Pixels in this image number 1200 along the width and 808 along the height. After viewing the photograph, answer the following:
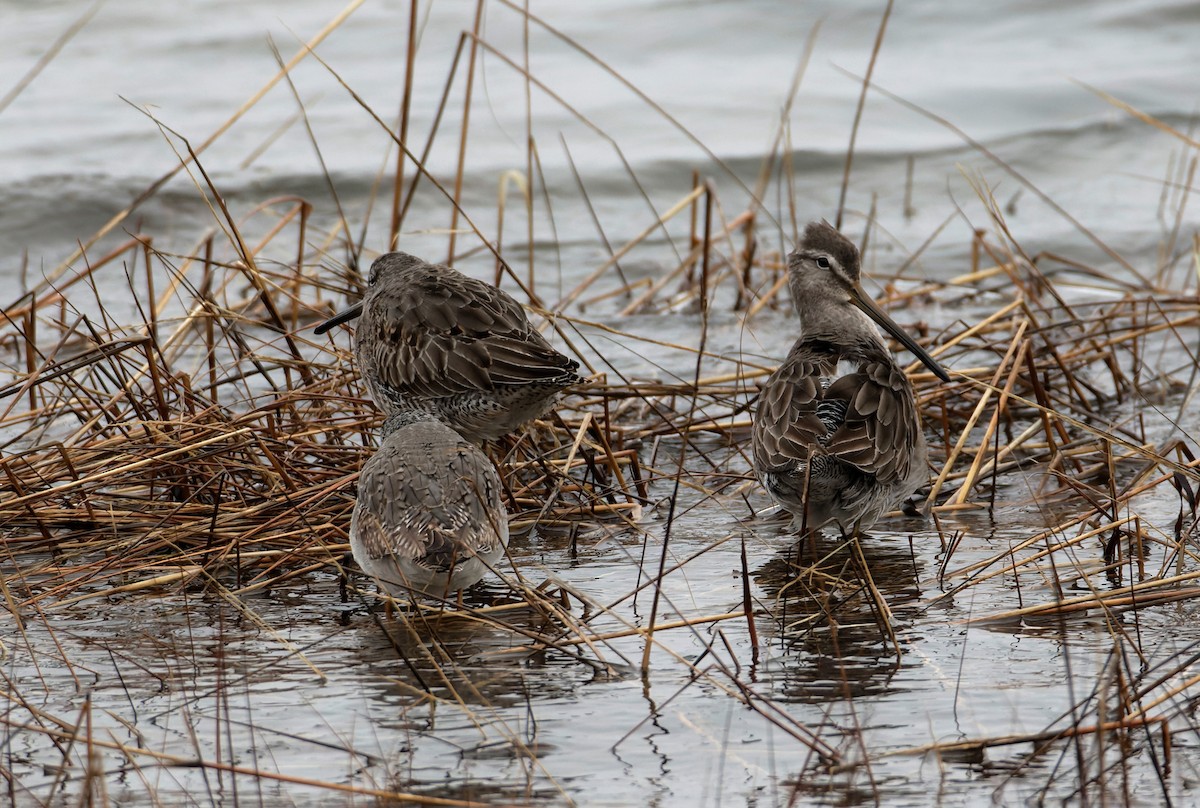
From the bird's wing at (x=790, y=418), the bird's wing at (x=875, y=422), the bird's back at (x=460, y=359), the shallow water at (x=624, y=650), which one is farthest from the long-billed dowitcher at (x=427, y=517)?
the bird's wing at (x=875, y=422)

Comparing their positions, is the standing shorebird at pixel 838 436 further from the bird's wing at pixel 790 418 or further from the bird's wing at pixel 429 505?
the bird's wing at pixel 429 505

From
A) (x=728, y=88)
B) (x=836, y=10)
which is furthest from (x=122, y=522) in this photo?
(x=836, y=10)

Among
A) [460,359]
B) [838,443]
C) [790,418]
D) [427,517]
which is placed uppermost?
[460,359]

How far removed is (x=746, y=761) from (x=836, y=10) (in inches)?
487

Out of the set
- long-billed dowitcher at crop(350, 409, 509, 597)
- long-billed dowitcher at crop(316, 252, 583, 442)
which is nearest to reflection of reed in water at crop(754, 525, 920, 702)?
long-billed dowitcher at crop(350, 409, 509, 597)

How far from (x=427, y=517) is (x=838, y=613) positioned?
112cm

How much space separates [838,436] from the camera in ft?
15.4

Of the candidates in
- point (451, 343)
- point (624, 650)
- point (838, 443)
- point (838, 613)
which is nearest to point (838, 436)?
point (838, 443)

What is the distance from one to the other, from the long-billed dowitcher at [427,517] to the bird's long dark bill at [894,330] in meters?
1.80

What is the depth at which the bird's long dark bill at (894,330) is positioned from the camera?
18.0 ft

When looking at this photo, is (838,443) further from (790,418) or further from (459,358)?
(459,358)

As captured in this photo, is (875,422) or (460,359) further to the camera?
(460,359)

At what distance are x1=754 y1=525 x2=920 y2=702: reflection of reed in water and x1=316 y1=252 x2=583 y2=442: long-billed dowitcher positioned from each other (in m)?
1.02

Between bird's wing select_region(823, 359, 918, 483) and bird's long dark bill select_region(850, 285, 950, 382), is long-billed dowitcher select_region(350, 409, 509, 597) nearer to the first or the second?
bird's wing select_region(823, 359, 918, 483)
